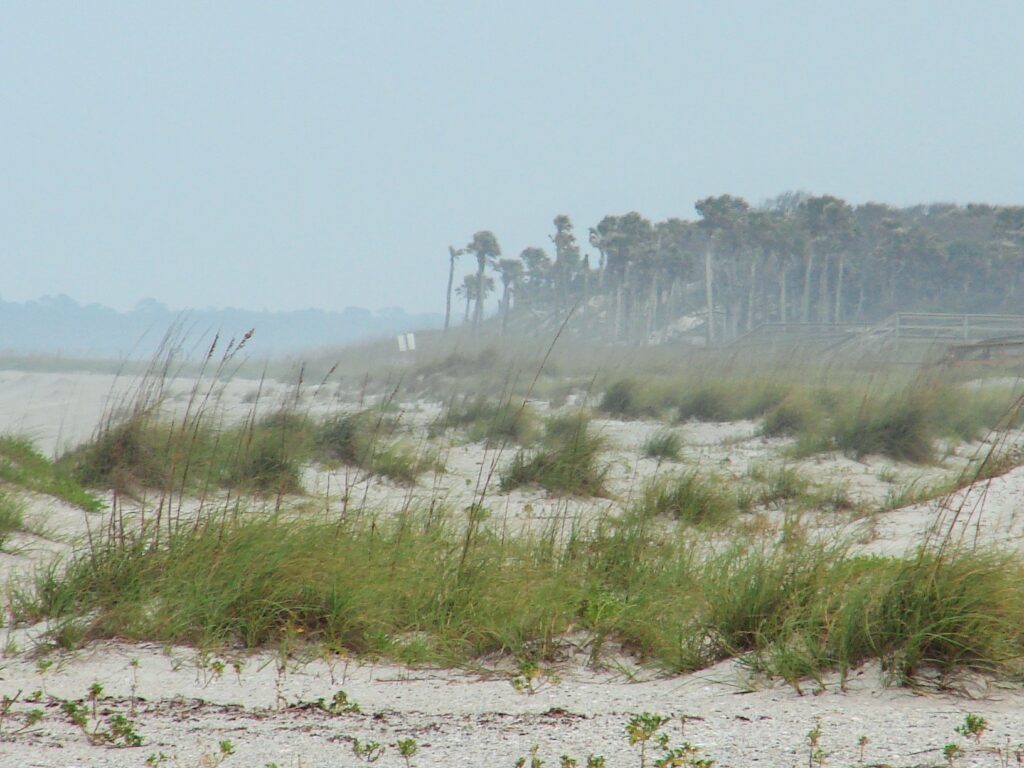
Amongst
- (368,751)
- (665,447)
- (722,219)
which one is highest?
(722,219)

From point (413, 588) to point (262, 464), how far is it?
4173 mm

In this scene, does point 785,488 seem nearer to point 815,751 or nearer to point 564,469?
point 564,469

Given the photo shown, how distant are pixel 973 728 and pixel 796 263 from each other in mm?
72011

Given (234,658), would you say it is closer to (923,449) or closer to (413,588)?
(413,588)

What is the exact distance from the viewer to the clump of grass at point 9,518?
592 cm

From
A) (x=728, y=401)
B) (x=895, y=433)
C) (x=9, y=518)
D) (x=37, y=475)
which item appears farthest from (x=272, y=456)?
(x=728, y=401)

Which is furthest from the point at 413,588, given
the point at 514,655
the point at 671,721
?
the point at 671,721

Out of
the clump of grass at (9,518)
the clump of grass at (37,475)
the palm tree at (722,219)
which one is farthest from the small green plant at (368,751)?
the palm tree at (722,219)

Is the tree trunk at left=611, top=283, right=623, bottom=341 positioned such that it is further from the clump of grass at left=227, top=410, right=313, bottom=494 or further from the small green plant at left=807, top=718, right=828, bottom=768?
the small green plant at left=807, top=718, right=828, bottom=768

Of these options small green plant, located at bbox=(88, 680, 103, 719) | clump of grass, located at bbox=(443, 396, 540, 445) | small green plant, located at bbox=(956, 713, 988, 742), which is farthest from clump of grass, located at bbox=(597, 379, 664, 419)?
small green plant, located at bbox=(956, 713, 988, 742)

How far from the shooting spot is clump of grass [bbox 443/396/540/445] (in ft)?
38.0

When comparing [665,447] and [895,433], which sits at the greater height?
[895,433]

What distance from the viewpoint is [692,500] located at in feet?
24.0

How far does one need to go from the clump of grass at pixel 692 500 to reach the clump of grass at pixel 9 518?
3796mm
